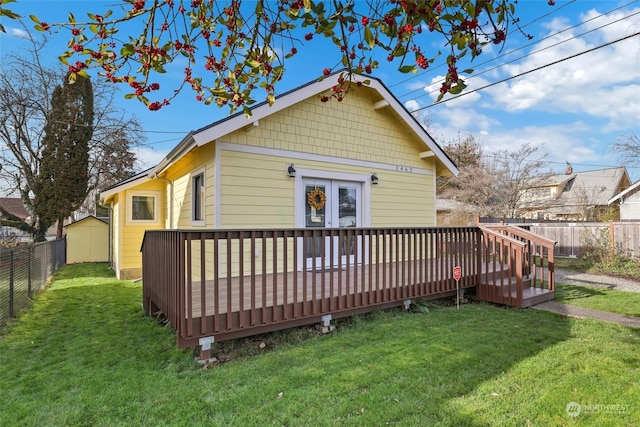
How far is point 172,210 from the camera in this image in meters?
9.18

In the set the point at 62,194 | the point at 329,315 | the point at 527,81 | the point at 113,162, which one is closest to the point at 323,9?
the point at 329,315

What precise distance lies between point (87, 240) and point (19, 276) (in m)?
10.0

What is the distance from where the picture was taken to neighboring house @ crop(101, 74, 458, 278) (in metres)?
6.27

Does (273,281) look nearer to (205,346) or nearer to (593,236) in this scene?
(205,346)

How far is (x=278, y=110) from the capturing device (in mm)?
6516

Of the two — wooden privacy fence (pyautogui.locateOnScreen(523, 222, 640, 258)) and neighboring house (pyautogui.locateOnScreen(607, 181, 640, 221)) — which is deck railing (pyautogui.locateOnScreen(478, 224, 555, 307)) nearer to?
wooden privacy fence (pyautogui.locateOnScreen(523, 222, 640, 258))

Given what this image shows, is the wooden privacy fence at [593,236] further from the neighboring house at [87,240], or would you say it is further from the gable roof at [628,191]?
the neighboring house at [87,240]

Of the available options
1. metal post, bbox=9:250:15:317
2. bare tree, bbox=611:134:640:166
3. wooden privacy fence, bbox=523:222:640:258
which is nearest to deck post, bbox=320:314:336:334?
metal post, bbox=9:250:15:317

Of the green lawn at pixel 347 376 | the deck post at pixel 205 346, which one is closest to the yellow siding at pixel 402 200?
the green lawn at pixel 347 376

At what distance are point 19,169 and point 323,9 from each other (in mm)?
19169

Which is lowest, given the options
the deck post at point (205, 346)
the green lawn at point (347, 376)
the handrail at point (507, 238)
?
the green lawn at point (347, 376)

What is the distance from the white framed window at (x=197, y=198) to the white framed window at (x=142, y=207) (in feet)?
10.7
